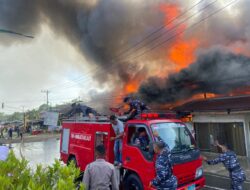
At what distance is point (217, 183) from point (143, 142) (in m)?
3.75

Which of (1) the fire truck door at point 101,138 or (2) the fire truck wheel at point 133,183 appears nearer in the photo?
(2) the fire truck wheel at point 133,183

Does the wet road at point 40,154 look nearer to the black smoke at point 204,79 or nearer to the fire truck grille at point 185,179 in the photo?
the black smoke at point 204,79

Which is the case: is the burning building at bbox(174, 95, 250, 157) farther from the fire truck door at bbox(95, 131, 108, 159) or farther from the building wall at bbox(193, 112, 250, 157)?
the fire truck door at bbox(95, 131, 108, 159)

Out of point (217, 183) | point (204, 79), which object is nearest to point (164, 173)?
point (217, 183)

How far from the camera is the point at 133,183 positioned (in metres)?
5.58

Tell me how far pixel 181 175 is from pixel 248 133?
7.88 metres

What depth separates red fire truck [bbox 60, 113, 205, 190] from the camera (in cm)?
512

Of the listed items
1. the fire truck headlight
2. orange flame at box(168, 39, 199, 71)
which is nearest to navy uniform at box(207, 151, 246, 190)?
the fire truck headlight

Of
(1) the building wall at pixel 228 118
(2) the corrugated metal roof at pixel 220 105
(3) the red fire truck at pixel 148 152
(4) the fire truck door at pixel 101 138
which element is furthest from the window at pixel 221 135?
(4) the fire truck door at pixel 101 138

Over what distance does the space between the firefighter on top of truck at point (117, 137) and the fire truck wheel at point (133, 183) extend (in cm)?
48

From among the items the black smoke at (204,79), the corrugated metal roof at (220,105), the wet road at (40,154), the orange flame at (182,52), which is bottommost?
the wet road at (40,154)

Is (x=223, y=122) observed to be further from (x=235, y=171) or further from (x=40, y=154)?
(x=40, y=154)

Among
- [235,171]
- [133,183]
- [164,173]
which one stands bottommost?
[133,183]

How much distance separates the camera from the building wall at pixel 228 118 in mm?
11406
